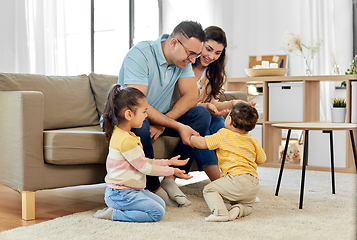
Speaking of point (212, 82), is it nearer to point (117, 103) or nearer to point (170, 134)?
point (170, 134)

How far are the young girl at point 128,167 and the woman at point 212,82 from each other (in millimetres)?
462

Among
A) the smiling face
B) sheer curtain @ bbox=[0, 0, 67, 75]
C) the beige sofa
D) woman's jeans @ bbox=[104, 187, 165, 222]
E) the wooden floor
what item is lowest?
the wooden floor

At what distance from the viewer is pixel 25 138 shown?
1689mm

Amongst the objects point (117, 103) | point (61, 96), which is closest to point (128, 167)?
point (117, 103)

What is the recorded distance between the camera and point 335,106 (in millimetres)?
3346

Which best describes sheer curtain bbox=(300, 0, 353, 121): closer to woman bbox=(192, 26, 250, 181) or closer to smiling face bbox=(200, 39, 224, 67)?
woman bbox=(192, 26, 250, 181)

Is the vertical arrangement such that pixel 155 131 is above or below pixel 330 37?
below

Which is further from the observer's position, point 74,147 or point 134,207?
point 74,147

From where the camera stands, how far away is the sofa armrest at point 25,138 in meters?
1.69

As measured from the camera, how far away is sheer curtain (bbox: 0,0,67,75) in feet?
9.93

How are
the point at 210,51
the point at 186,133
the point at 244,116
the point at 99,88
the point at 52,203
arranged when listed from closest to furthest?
the point at 244,116
the point at 186,133
the point at 52,203
the point at 210,51
the point at 99,88

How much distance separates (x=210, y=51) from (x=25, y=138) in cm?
111

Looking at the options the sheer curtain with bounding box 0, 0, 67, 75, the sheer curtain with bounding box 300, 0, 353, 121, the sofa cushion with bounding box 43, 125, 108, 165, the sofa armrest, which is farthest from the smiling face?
the sheer curtain with bounding box 300, 0, 353, 121

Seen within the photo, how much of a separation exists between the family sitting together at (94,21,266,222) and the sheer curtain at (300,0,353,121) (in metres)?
2.51
